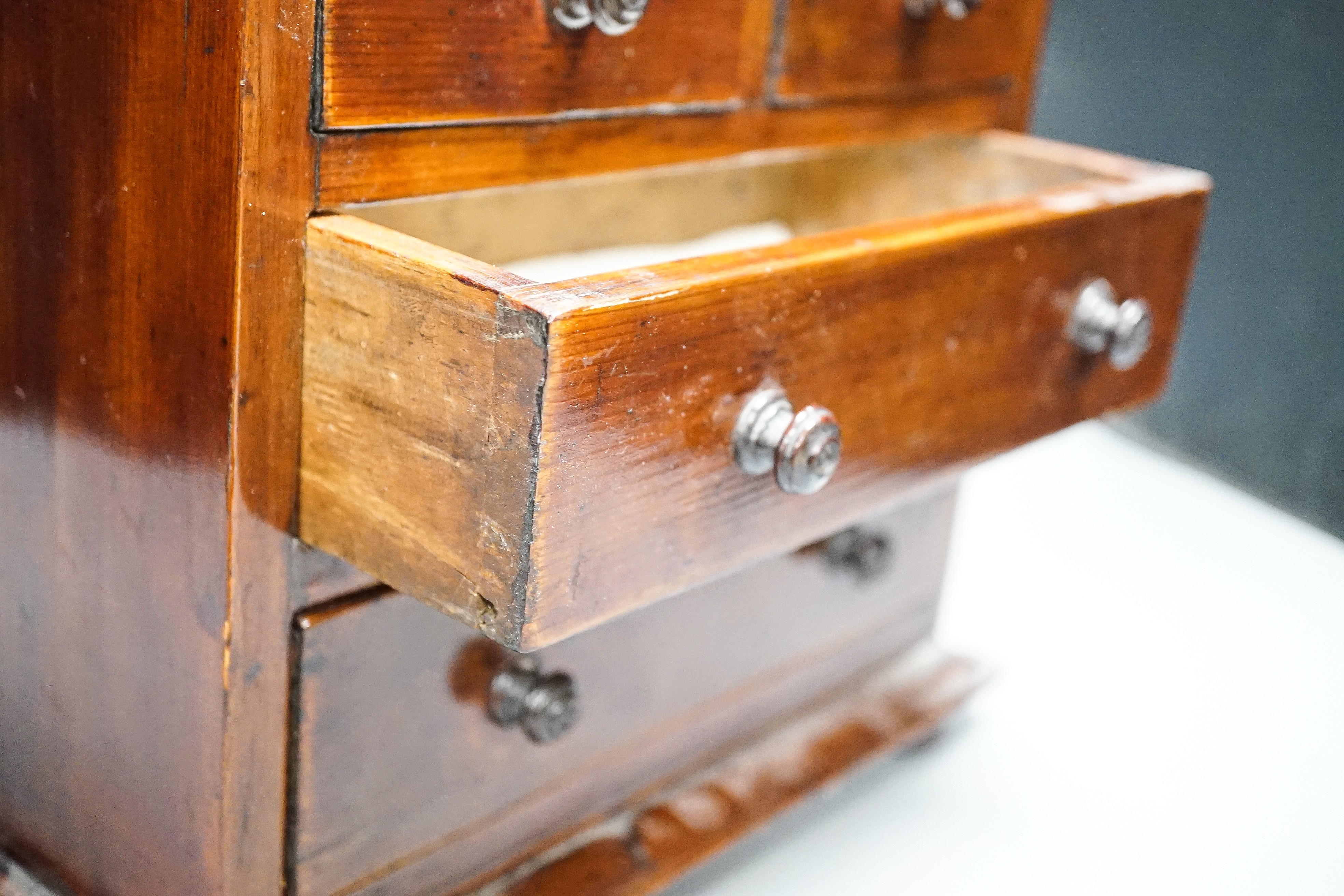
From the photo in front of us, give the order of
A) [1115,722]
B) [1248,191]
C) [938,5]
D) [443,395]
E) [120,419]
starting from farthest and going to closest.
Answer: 1. [1248,191]
2. [1115,722]
3. [938,5]
4. [120,419]
5. [443,395]

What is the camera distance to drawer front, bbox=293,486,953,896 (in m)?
0.70

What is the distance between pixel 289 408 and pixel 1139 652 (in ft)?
2.83

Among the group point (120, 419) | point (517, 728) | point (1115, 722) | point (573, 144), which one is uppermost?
point (573, 144)

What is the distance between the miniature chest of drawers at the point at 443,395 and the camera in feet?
1.83

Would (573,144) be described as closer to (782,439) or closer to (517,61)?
(517,61)

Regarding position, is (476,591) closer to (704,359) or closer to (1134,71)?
(704,359)

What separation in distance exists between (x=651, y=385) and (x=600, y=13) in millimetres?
181

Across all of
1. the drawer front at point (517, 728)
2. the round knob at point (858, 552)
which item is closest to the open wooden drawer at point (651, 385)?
the drawer front at point (517, 728)

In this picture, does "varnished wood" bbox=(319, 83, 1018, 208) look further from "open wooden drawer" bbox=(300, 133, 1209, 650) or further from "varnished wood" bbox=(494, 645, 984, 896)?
"varnished wood" bbox=(494, 645, 984, 896)

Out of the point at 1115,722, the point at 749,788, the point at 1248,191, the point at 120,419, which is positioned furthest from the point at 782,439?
the point at 1248,191

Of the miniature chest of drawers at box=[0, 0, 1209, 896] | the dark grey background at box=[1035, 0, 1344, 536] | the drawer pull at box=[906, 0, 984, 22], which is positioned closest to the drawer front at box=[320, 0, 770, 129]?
the miniature chest of drawers at box=[0, 0, 1209, 896]

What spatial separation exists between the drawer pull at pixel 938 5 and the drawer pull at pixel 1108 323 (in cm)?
18

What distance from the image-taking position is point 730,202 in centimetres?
105

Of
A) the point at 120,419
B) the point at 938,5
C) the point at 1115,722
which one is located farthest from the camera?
the point at 1115,722
